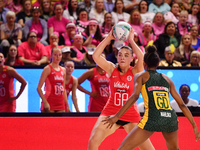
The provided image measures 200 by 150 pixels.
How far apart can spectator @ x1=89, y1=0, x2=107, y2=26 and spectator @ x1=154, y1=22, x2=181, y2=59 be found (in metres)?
1.73

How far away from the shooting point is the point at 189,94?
22.1 ft

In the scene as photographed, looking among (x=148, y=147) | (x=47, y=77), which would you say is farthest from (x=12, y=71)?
(x=148, y=147)

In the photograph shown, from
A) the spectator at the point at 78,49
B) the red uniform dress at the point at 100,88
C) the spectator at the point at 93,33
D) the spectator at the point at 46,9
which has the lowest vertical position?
the red uniform dress at the point at 100,88

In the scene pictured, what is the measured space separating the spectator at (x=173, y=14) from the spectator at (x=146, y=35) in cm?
121

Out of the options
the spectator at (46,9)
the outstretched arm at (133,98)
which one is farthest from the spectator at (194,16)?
the outstretched arm at (133,98)

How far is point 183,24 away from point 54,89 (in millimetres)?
4827

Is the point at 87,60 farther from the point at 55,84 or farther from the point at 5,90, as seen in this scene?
the point at 5,90

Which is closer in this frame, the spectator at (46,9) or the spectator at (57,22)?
the spectator at (57,22)

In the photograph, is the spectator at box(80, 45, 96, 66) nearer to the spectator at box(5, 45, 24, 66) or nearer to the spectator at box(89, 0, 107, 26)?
the spectator at box(5, 45, 24, 66)

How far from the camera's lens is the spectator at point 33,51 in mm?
7168

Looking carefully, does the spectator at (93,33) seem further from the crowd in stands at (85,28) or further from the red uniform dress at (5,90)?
the red uniform dress at (5,90)

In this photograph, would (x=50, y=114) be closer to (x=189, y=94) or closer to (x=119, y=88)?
(x=119, y=88)

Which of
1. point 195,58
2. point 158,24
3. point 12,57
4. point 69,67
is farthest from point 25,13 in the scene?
point 195,58

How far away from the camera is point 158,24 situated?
29.0 ft
